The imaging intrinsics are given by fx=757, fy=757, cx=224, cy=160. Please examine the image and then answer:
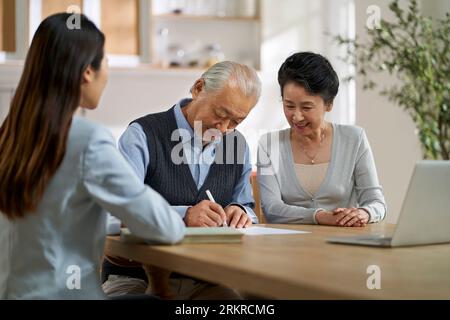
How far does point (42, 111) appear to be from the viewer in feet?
4.89

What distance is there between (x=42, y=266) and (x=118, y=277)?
749 millimetres

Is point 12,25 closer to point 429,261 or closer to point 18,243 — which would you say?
point 18,243

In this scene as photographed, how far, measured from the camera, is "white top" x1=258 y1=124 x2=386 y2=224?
8.29 feet

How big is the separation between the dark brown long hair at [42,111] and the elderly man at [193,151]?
0.65 metres

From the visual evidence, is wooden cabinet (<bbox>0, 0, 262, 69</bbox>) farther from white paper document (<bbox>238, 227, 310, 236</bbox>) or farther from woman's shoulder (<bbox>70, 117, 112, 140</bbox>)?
woman's shoulder (<bbox>70, 117, 112, 140</bbox>)

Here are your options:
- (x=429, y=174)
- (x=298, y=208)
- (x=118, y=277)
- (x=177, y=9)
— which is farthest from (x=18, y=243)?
(x=177, y=9)

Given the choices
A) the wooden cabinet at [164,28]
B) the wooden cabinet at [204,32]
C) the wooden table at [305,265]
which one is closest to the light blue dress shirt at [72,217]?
the wooden table at [305,265]

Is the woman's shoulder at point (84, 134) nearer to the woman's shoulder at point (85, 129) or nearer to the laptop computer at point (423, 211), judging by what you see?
the woman's shoulder at point (85, 129)

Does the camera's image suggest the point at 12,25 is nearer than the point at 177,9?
Yes

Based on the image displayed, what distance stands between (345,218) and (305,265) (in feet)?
3.05

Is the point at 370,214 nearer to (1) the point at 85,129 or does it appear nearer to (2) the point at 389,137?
(1) the point at 85,129

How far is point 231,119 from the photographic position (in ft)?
7.50

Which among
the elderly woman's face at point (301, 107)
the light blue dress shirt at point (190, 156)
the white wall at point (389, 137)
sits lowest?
the white wall at point (389, 137)

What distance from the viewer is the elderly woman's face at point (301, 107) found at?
2.56 meters
